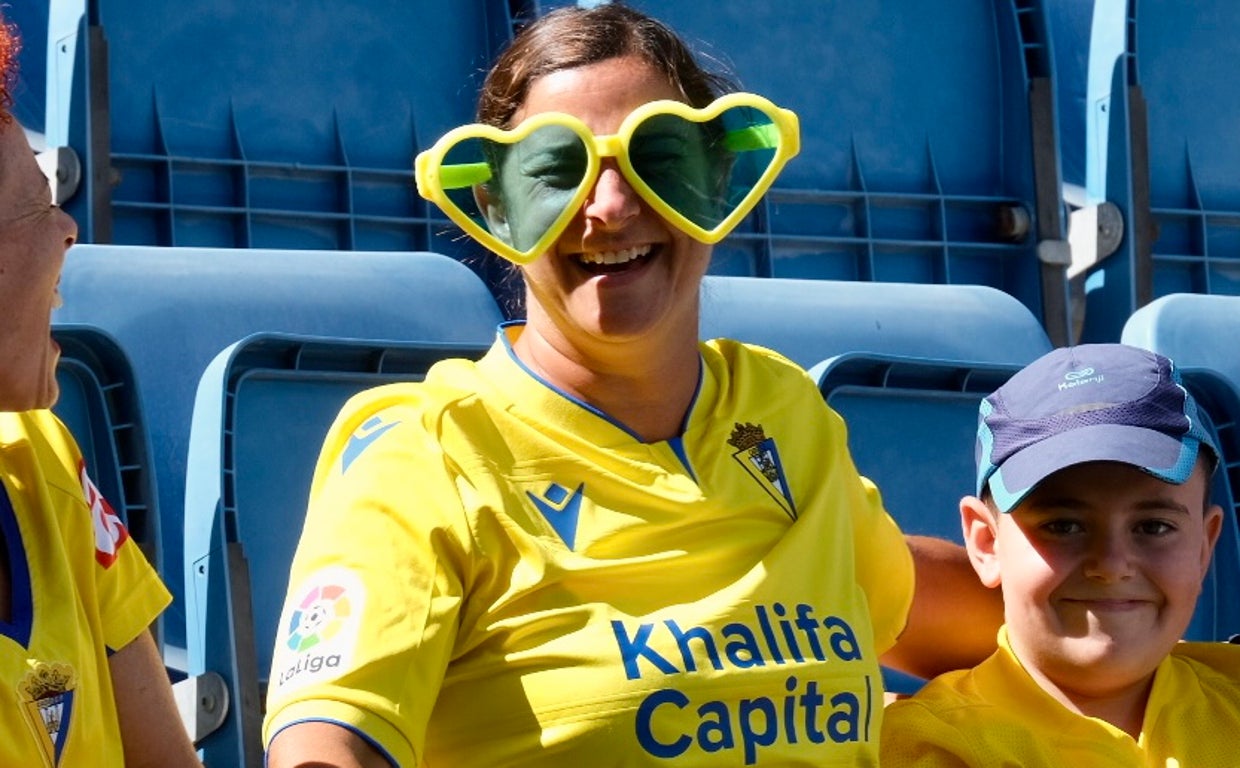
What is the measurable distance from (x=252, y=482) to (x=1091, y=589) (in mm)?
960

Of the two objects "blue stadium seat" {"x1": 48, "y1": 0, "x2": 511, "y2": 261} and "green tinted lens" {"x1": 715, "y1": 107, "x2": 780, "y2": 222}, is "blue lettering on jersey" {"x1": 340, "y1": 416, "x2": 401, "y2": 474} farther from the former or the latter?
"blue stadium seat" {"x1": 48, "y1": 0, "x2": 511, "y2": 261}

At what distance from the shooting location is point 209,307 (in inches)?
97.0

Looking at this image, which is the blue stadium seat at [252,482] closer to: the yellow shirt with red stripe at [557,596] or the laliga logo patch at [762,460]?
the yellow shirt with red stripe at [557,596]

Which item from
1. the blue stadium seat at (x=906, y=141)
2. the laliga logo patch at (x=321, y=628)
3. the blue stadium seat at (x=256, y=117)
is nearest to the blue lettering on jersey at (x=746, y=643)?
the laliga logo patch at (x=321, y=628)

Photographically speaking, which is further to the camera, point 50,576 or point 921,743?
point 921,743

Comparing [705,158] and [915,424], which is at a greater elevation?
[705,158]

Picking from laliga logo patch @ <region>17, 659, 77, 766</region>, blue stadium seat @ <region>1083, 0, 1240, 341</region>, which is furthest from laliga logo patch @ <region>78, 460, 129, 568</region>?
blue stadium seat @ <region>1083, 0, 1240, 341</region>

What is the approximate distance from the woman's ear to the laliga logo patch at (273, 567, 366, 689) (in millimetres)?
387

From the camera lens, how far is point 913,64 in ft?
11.6

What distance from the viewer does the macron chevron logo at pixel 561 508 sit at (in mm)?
1724

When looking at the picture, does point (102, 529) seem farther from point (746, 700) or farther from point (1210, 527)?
point (1210, 527)

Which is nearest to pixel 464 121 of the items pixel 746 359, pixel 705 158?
pixel 746 359

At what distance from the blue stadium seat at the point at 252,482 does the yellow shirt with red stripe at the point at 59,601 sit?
297mm

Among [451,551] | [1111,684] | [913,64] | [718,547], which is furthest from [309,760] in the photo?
[913,64]
